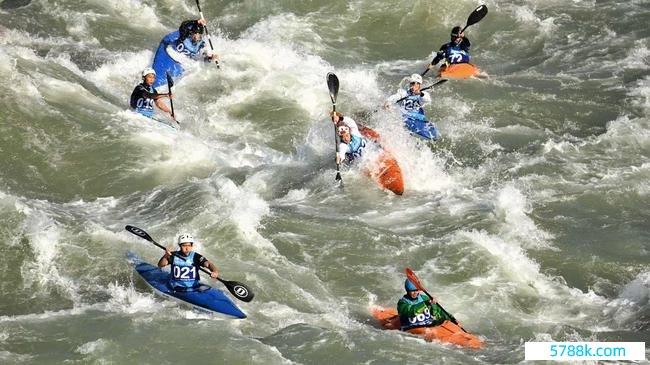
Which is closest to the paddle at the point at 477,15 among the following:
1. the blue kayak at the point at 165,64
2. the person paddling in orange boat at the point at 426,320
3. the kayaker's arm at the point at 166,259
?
the blue kayak at the point at 165,64

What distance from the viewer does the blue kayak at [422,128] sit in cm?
1473

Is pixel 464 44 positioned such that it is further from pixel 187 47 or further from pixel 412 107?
pixel 187 47

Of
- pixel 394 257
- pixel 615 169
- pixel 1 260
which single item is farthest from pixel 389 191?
pixel 1 260

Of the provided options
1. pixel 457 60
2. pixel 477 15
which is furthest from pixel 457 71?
pixel 477 15

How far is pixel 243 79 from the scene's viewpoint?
16594mm

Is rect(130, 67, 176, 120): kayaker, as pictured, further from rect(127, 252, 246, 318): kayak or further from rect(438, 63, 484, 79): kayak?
rect(438, 63, 484, 79): kayak

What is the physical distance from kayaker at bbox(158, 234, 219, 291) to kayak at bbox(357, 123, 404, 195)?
382cm

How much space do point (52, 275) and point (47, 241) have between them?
0.61 m

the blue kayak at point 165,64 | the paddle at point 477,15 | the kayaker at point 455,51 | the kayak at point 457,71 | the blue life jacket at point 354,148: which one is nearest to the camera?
the blue life jacket at point 354,148

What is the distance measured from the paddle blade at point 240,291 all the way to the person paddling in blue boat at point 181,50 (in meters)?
Answer: 7.10

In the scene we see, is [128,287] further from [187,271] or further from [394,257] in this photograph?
[394,257]

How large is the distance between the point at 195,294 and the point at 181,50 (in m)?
7.47

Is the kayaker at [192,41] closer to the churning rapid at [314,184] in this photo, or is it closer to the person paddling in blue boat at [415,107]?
the churning rapid at [314,184]

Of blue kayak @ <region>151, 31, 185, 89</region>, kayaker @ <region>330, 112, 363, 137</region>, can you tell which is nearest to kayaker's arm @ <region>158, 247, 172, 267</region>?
kayaker @ <region>330, 112, 363, 137</region>
